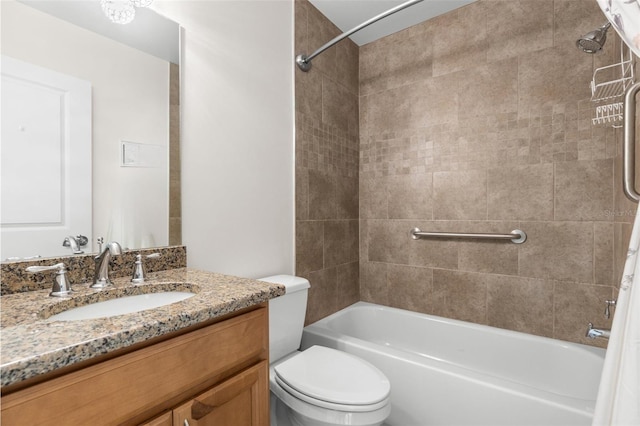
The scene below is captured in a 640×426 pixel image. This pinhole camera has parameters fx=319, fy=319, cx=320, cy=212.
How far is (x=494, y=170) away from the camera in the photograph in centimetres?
195

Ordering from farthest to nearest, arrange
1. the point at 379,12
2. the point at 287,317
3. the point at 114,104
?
1. the point at 379,12
2. the point at 287,317
3. the point at 114,104

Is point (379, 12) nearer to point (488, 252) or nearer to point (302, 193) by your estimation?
point (302, 193)

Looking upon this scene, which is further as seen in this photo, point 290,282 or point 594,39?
point 290,282

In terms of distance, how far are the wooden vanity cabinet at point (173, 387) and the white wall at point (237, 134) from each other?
2.07 ft

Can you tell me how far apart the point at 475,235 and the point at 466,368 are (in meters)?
0.76

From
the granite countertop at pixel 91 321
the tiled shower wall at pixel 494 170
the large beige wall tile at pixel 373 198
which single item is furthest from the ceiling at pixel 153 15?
the large beige wall tile at pixel 373 198

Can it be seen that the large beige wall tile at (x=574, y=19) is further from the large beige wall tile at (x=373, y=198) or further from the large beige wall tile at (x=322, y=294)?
the large beige wall tile at (x=322, y=294)

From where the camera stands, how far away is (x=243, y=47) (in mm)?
1611

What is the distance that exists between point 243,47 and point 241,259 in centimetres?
107

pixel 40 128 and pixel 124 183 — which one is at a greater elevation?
pixel 40 128

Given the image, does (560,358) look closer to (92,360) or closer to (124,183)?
(92,360)

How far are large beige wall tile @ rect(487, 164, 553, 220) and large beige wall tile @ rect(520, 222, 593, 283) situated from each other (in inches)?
2.9

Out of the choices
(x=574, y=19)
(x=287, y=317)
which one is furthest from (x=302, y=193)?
(x=574, y=19)

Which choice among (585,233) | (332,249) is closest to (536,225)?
(585,233)
